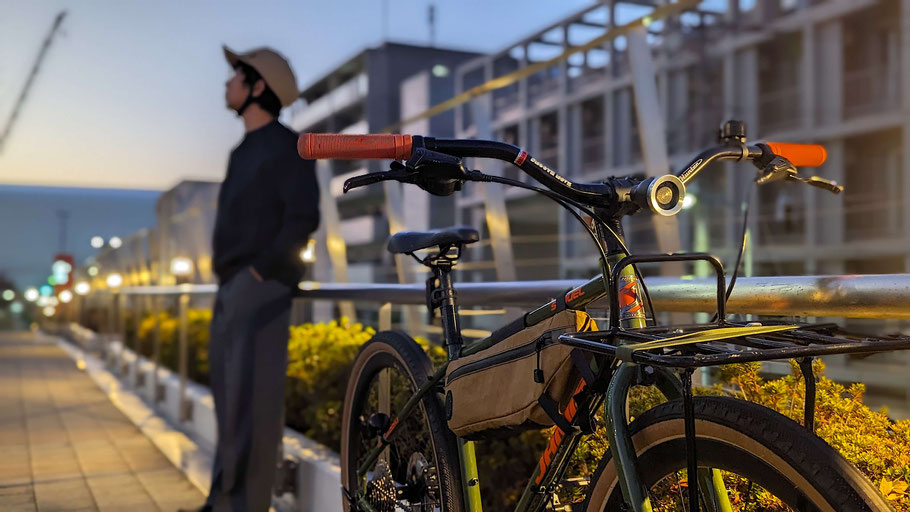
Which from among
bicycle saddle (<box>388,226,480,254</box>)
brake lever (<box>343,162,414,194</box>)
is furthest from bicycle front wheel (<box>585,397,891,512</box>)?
bicycle saddle (<box>388,226,480,254</box>)

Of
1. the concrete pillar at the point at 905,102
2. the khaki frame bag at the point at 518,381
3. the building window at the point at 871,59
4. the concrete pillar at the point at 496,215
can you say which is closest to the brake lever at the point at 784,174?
the khaki frame bag at the point at 518,381

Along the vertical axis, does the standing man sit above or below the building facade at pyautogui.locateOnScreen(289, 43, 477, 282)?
below

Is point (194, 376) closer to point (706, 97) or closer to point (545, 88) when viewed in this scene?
point (706, 97)

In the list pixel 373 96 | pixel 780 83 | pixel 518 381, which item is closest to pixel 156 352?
pixel 518 381

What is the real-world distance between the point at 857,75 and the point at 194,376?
21786mm

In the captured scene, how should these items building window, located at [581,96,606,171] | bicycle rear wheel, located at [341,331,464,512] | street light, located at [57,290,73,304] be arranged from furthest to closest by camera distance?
street light, located at [57,290,73,304], building window, located at [581,96,606,171], bicycle rear wheel, located at [341,331,464,512]

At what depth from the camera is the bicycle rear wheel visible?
86.4 inches

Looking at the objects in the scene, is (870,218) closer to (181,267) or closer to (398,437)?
(181,267)

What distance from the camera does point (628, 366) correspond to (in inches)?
58.1

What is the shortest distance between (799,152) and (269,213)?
2146 mm

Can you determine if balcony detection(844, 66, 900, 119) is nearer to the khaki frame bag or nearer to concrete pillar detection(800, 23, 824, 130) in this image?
concrete pillar detection(800, 23, 824, 130)

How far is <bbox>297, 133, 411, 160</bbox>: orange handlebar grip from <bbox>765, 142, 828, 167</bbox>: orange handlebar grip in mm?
712

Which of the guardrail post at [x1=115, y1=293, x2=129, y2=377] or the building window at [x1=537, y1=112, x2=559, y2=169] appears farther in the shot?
the building window at [x1=537, y1=112, x2=559, y2=169]

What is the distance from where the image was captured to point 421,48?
51531 mm
